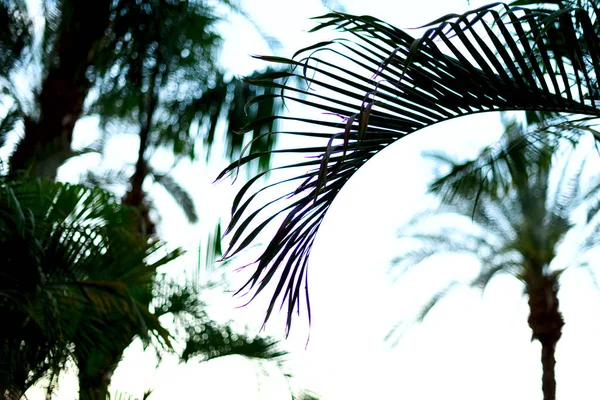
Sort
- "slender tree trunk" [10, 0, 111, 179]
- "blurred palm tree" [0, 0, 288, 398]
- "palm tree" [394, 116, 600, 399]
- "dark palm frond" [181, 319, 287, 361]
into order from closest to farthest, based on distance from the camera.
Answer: "blurred palm tree" [0, 0, 288, 398], "slender tree trunk" [10, 0, 111, 179], "dark palm frond" [181, 319, 287, 361], "palm tree" [394, 116, 600, 399]

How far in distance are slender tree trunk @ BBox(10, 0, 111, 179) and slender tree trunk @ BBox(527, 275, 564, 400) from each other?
624 centimetres

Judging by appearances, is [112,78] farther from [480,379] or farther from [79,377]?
[480,379]

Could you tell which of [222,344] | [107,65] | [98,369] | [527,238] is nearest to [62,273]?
[98,369]

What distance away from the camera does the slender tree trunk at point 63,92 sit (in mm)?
6344

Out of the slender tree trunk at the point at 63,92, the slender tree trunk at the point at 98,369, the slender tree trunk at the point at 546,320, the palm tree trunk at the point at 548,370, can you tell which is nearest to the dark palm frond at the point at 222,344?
the slender tree trunk at the point at 98,369

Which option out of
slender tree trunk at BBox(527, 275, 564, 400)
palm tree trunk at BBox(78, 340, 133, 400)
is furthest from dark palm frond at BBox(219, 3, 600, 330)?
slender tree trunk at BBox(527, 275, 564, 400)

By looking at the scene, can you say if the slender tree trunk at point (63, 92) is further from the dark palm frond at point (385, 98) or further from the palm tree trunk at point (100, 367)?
the dark palm frond at point (385, 98)

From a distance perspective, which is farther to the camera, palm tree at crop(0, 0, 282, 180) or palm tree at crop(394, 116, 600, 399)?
palm tree at crop(394, 116, 600, 399)

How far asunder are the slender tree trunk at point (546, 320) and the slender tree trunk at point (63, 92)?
20.5 feet

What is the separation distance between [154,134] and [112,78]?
9.01 feet

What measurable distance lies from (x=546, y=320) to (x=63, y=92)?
6.82 m

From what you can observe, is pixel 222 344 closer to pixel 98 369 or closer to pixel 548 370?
pixel 98 369

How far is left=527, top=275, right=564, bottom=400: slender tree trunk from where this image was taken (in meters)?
9.98

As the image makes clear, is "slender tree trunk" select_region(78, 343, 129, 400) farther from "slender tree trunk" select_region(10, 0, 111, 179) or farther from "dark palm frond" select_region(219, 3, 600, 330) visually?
"dark palm frond" select_region(219, 3, 600, 330)
